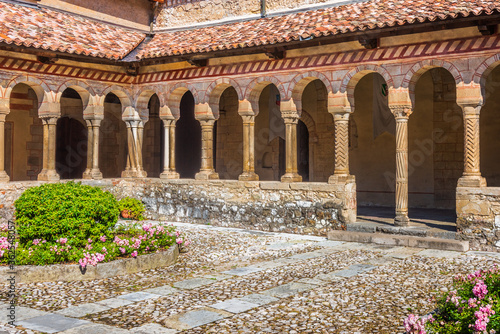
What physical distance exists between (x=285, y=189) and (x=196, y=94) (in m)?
3.59

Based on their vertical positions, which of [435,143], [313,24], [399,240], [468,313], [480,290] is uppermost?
[313,24]

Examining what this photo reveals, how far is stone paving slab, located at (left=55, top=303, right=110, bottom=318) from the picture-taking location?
5562 millimetres

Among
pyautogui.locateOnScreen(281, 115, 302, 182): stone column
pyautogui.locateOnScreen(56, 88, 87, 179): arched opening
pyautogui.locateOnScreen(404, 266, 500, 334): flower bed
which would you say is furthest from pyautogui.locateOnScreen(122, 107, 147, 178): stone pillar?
pyautogui.locateOnScreen(404, 266, 500, 334): flower bed

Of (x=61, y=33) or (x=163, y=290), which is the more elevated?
(x=61, y=33)

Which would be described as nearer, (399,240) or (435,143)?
(399,240)

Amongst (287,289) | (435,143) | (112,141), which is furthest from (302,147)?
Answer: (287,289)

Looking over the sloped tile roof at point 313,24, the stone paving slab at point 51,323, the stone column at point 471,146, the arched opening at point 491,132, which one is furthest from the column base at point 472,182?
the stone paving slab at point 51,323

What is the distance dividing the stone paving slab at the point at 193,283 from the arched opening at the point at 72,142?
11659 mm

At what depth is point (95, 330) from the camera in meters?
5.04

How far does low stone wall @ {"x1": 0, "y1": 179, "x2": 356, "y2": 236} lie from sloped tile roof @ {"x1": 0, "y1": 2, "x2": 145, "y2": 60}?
3255 mm

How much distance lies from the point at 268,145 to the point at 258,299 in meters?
11.4

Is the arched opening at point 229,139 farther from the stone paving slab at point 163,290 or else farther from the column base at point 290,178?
the stone paving slab at point 163,290

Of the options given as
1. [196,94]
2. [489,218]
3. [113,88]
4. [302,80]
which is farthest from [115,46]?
[489,218]

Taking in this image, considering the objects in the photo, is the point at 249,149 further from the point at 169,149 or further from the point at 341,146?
the point at 169,149
